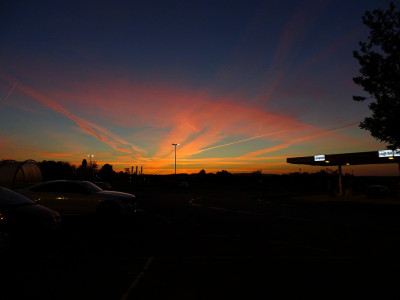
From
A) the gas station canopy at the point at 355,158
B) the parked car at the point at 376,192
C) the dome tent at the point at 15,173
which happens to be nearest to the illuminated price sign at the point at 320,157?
the gas station canopy at the point at 355,158

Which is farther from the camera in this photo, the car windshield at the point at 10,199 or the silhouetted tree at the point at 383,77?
the silhouetted tree at the point at 383,77

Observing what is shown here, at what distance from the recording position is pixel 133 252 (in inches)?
349

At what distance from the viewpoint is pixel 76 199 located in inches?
556

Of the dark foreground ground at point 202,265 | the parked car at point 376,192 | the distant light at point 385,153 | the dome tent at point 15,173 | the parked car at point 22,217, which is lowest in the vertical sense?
the dark foreground ground at point 202,265

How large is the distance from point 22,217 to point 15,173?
12.6 metres

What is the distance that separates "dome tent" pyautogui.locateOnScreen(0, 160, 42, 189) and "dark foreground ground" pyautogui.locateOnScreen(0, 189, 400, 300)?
8.73m

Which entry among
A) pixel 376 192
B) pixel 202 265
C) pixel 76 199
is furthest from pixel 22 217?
pixel 376 192

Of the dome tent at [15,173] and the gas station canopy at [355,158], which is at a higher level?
the gas station canopy at [355,158]

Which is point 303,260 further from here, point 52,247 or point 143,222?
point 143,222

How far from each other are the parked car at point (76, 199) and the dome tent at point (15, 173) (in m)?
5.31

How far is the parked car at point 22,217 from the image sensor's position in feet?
24.5

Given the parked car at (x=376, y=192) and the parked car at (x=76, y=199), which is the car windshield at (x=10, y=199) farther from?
the parked car at (x=376, y=192)

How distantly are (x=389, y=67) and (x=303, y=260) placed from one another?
18.5 metres

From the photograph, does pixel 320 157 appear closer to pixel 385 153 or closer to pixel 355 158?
pixel 355 158
